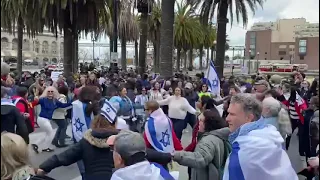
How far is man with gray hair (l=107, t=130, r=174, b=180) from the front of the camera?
3.03 m

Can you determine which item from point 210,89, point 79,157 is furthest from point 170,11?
point 79,157

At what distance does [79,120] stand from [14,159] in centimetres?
436

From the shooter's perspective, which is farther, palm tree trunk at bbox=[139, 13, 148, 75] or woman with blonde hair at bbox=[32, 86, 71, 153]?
palm tree trunk at bbox=[139, 13, 148, 75]

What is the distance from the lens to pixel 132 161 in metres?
3.08

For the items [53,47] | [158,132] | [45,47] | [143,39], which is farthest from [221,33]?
[53,47]

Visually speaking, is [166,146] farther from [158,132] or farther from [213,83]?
[213,83]

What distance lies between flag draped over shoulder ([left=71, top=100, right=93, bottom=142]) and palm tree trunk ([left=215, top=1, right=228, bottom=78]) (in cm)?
1392

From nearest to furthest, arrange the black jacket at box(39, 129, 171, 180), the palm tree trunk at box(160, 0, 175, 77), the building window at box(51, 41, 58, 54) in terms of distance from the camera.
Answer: the black jacket at box(39, 129, 171, 180) → the palm tree trunk at box(160, 0, 175, 77) → the building window at box(51, 41, 58, 54)

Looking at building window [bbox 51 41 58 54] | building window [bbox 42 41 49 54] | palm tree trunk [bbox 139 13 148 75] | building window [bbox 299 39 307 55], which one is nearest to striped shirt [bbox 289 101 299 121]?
palm tree trunk [bbox 139 13 148 75]

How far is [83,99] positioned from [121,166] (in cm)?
413

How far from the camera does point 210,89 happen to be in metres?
12.2

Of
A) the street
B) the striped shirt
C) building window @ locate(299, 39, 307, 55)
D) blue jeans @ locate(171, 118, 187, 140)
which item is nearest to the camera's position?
Answer: the street

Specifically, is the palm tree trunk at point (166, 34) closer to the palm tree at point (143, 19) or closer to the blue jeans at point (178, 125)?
the palm tree at point (143, 19)

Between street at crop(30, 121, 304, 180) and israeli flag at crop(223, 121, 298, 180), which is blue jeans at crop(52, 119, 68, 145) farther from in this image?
israeli flag at crop(223, 121, 298, 180)
